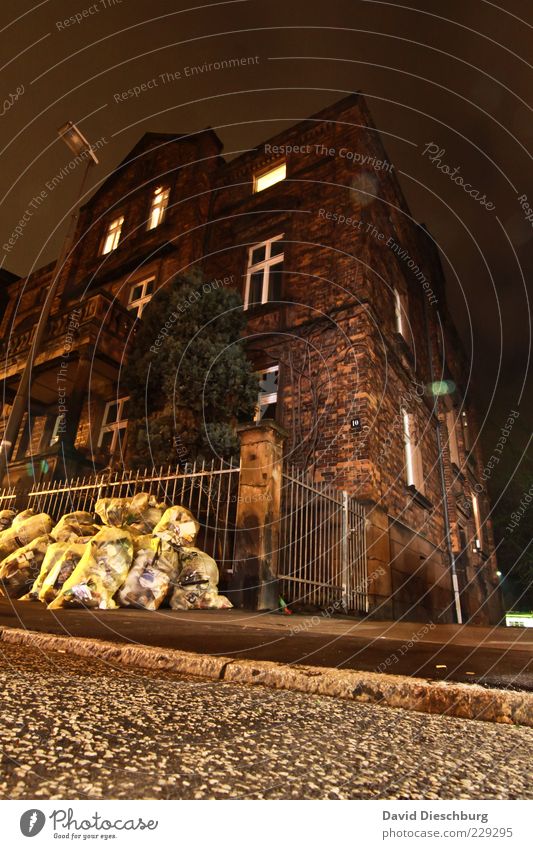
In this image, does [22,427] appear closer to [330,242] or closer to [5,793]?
[330,242]

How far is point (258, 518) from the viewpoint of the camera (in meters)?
5.55

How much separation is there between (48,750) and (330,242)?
10427mm

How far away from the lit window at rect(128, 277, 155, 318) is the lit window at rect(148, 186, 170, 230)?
2.09 meters

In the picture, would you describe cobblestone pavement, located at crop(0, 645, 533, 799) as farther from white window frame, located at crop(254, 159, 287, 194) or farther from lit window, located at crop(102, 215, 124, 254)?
lit window, located at crop(102, 215, 124, 254)

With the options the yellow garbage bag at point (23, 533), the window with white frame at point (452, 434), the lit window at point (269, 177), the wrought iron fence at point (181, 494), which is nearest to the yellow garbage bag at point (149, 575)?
the wrought iron fence at point (181, 494)

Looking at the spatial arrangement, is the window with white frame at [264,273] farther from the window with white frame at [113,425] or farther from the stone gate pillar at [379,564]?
the stone gate pillar at [379,564]

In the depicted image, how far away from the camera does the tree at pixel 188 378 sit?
7551mm

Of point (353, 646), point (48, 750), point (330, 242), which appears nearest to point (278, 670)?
point (353, 646)

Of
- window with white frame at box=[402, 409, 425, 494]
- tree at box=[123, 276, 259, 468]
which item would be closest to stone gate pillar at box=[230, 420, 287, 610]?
tree at box=[123, 276, 259, 468]

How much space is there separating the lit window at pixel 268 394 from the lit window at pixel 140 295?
18.6 ft

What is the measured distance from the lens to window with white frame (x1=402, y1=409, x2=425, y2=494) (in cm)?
995

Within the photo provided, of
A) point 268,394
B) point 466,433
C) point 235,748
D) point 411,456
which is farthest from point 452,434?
point 235,748

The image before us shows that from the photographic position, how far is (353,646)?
101 inches

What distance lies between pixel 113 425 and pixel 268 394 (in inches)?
200
